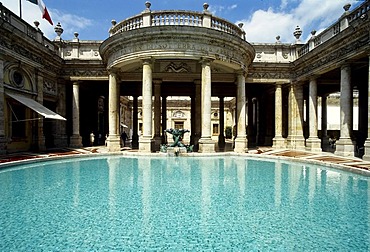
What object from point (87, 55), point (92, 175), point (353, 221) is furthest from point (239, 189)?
point (87, 55)

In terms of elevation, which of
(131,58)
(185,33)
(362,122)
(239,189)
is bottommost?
(239,189)

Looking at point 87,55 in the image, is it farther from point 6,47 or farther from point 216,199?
point 216,199

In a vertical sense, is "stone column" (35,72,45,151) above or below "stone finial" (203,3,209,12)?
below

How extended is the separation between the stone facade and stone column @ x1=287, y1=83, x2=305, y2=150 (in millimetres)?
80

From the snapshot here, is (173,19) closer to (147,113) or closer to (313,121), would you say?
(147,113)

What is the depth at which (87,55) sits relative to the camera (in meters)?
19.1

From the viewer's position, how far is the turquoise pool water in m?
3.49

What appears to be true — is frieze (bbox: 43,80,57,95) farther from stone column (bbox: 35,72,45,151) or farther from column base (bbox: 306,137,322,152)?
column base (bbox: 306,137,322,152)

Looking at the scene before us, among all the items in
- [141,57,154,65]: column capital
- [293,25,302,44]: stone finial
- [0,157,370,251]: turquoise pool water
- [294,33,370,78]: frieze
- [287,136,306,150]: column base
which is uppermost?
[293,25,302,44]: stone finial

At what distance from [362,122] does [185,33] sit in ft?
53.6

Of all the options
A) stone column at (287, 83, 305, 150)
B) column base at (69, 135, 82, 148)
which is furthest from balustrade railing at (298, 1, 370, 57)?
column base at (69, 135, 82, 148)

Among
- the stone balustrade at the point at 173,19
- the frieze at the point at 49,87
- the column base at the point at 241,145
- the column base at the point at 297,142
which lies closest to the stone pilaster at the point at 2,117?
the frieze at the point at 49,87

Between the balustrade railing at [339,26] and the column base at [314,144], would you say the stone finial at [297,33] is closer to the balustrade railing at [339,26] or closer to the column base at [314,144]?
the balustrade railing at [339,26]

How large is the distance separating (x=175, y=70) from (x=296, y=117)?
35.8 ft
